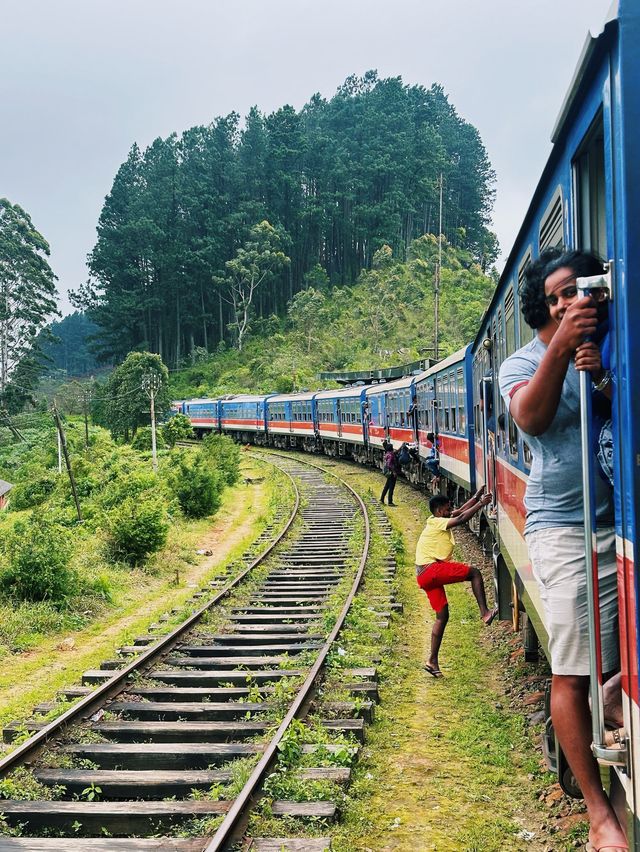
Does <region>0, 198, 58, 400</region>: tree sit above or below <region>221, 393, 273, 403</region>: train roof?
above

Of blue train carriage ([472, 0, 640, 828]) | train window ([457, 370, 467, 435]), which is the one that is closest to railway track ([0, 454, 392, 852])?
blue train carriage ([472, 0, 640, 828])

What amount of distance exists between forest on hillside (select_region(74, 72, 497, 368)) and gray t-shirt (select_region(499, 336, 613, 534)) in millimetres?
65152

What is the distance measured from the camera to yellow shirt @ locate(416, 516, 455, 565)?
7.26 meters

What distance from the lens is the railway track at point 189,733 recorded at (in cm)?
448

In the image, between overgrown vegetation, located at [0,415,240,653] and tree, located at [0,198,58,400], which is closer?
overgrown vegetation, located at [0,415,240,653]

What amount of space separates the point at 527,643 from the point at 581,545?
363cm

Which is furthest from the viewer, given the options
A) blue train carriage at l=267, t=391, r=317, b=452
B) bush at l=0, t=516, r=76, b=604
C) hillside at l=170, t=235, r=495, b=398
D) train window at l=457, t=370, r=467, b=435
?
hillside at l=170, t=235, r=495, b=398

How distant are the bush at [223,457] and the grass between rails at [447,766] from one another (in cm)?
1687

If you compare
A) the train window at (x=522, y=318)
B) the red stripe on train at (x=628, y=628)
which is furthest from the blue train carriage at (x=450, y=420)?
the red stripe on train at (x=628, y=628)

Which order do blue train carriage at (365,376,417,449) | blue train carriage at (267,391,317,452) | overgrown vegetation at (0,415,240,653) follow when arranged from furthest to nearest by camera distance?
1. blue train carriage at (267,391,317,452)
2. blue train carriage at (365,376,417,449)
3. overgrown vegetation at (0,415,240,653)

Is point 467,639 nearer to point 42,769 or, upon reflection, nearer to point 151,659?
point 151,659

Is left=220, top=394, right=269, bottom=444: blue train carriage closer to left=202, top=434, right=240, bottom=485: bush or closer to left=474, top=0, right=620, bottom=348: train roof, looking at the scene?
left=202, top=434, right=240, bottom=485: bush

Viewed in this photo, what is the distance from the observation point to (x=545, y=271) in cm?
276

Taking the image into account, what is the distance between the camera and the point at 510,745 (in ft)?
18.7
